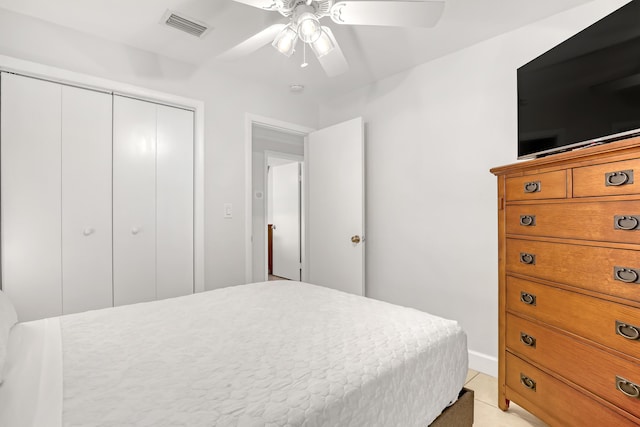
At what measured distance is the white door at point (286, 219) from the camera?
5.33 metres

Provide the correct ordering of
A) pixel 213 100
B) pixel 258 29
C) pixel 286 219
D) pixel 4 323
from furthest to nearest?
pixel 286 219, pixel 213 100, pixel 258 29, pixel 4 323

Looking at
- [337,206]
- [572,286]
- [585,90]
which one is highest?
[585,90]

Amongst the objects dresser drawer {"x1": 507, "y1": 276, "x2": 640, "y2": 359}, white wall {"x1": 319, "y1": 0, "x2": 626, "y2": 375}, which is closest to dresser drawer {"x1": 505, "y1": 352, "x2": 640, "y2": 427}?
dresser drawer {"x1": 507, "y1": 276, "x2": 640, "y2": 359}

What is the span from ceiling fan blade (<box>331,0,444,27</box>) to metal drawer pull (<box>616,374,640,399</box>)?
166cm

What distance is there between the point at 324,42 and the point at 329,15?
0.14m

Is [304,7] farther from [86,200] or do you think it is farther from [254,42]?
[86,200]

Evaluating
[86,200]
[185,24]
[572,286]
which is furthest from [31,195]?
[572,286]

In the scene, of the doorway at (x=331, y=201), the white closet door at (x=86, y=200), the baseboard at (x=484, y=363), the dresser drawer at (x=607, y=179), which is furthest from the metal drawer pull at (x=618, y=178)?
the white closet door at (x=86, y=200)

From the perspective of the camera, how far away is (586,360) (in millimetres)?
1331

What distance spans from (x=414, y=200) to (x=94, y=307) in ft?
8.55

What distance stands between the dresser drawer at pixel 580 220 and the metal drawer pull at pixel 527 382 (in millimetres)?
755

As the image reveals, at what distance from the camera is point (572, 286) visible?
4.60ft

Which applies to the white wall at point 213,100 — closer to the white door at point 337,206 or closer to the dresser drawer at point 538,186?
the white door at point 337,206

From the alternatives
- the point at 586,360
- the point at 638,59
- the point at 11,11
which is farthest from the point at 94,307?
the point at 638,59
